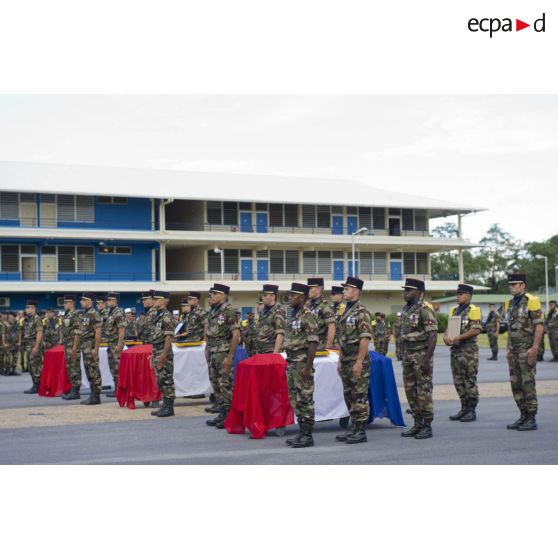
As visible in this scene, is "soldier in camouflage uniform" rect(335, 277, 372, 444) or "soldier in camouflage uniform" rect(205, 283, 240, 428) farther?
"soldier in camouflage uniform" rect(205, 283, 240, 428)

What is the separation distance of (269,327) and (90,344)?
A: 5.25 m

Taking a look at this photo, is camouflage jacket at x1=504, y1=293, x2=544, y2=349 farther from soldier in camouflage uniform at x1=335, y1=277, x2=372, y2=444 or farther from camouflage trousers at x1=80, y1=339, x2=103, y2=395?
camouflage trousers at x1=80, y1=339, x2=103, y2=395

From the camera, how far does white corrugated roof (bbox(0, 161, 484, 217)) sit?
50812 mm

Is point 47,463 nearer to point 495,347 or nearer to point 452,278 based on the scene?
point 495,347

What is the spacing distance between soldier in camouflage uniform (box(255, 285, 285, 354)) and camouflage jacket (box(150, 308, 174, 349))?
213 centimetres

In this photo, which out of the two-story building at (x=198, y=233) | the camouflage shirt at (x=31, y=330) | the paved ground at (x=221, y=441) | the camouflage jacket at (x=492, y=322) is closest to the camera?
the paved ground at (x=221, y=441)

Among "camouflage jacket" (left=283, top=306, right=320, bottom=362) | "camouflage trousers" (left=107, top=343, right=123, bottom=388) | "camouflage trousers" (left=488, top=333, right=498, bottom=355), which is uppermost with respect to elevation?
"camouflage jacket" (left=283, top=306, right=320, bottom=362)

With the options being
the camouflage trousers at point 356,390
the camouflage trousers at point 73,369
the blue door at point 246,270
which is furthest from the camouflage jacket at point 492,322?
the blue door at point 246,270

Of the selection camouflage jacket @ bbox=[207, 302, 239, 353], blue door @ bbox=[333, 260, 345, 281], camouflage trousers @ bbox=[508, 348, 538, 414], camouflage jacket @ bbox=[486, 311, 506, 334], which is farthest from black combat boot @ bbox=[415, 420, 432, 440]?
blue door @ bbox=[333, 260, 345, 281]

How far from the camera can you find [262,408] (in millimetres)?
11312

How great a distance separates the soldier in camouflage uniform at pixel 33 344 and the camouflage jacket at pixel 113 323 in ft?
7.54

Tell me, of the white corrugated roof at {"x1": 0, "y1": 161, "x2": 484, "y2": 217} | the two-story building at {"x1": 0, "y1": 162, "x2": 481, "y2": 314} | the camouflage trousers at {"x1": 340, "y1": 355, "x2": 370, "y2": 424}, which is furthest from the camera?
the white corrugated roof at {"x1": 0, "y1": 161, "x2": 484, "y2": 217}

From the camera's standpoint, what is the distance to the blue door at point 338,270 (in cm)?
5997

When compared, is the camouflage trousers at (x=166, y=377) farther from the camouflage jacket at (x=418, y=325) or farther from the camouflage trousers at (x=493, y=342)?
the camouflage trousers at (x=493, y=342)
